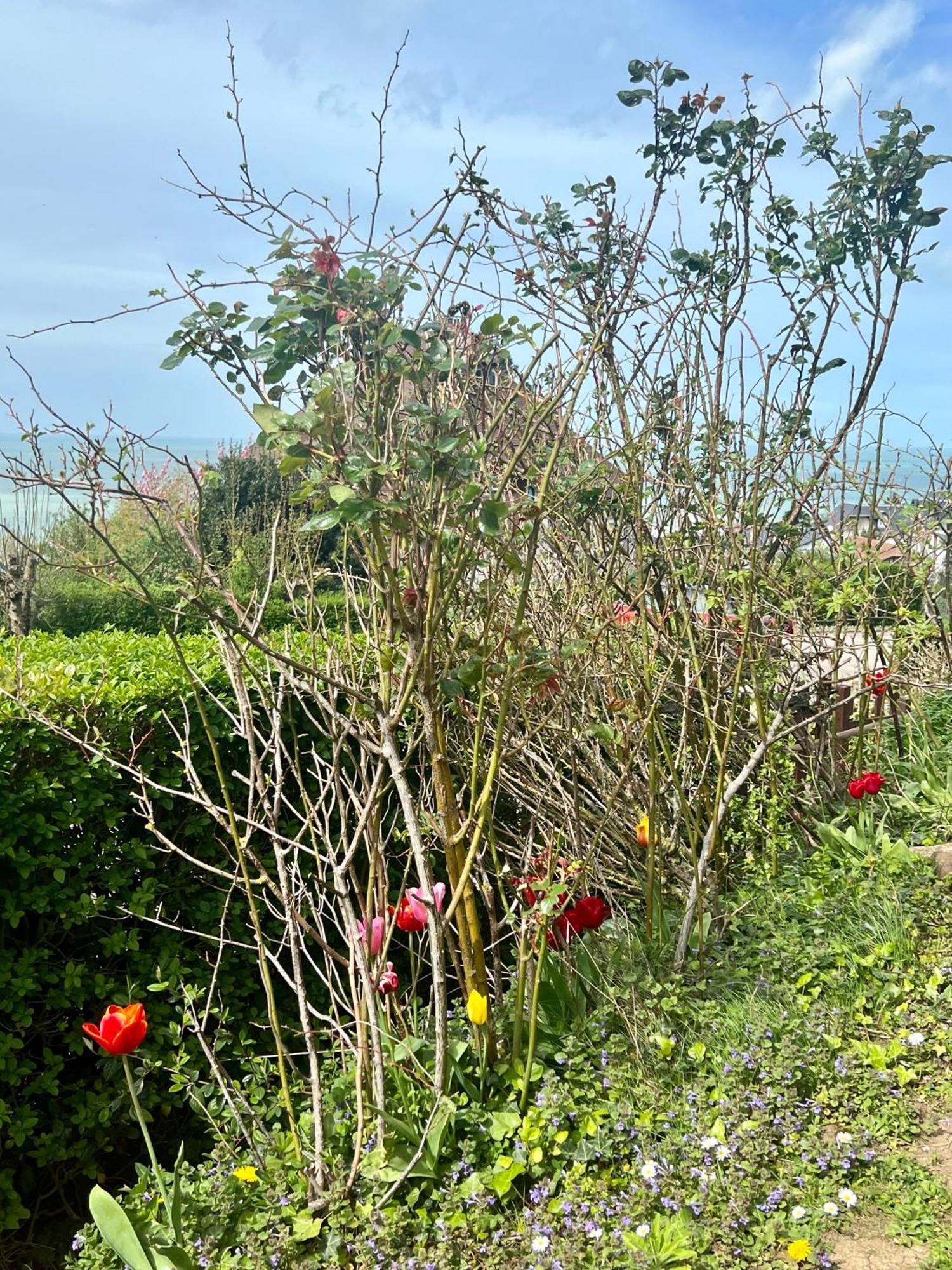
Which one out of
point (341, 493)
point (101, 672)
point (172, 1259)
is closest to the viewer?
point (341, 493)

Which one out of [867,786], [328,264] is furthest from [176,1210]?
[867,786]

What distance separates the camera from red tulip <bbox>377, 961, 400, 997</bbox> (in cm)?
263

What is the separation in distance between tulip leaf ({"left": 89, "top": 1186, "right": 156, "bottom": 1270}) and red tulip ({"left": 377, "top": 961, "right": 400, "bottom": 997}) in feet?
2.39

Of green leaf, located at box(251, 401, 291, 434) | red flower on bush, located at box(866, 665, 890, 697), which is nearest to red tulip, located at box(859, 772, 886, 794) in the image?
red flower on bush, located at box(866, 665, 890, 697)

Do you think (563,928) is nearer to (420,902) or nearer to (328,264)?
(420,902)

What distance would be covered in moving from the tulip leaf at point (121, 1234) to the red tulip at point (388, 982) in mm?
727

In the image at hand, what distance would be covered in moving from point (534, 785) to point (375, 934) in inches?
50.4

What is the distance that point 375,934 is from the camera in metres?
2.61

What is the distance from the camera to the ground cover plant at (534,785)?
2396mm

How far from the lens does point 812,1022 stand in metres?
2.98

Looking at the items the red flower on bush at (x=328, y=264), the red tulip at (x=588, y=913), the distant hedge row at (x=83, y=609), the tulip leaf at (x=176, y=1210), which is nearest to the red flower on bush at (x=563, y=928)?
the red tulip at (x=588, y=913)

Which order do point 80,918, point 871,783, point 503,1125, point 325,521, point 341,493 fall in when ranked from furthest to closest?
point 871,783 < point 80,918 < point 503,1125 < point 325,521 < point 341,493

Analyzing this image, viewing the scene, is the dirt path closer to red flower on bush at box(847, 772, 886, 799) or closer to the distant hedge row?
red flower on bush at box(847, 772, 886, 799)

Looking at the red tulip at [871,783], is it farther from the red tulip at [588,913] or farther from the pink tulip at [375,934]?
the pink tulip at [375,934]
